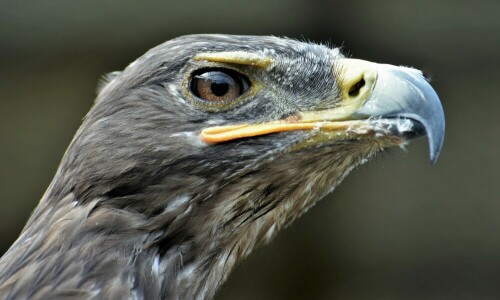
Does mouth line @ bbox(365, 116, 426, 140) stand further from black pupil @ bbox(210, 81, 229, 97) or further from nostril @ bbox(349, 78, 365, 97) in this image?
black pupil @ bbox(210, 81, 229, 97)

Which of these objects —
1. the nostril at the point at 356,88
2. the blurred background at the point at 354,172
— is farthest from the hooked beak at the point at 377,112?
the blurred background at the point at 354,172

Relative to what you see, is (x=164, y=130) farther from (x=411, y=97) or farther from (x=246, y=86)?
(x=411, y=97)

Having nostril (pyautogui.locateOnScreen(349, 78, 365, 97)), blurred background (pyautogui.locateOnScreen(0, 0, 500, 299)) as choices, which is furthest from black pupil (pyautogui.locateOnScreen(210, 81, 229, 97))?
blurred background (pyautogui.locateOnScreen(0, 0, 500, 299))

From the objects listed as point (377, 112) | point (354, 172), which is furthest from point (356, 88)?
point (354, 172)

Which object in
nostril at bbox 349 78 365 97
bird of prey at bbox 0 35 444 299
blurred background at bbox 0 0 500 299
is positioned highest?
nostril at bbox 349 78 365 97

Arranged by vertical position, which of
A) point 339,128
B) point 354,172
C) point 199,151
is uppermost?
point 339,128

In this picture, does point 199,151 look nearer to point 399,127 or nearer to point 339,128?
point 339,128

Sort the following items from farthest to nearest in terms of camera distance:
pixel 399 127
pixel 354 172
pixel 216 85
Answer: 1. pixel 354 172
2. pixel 216 85
3. pixel 399 127
